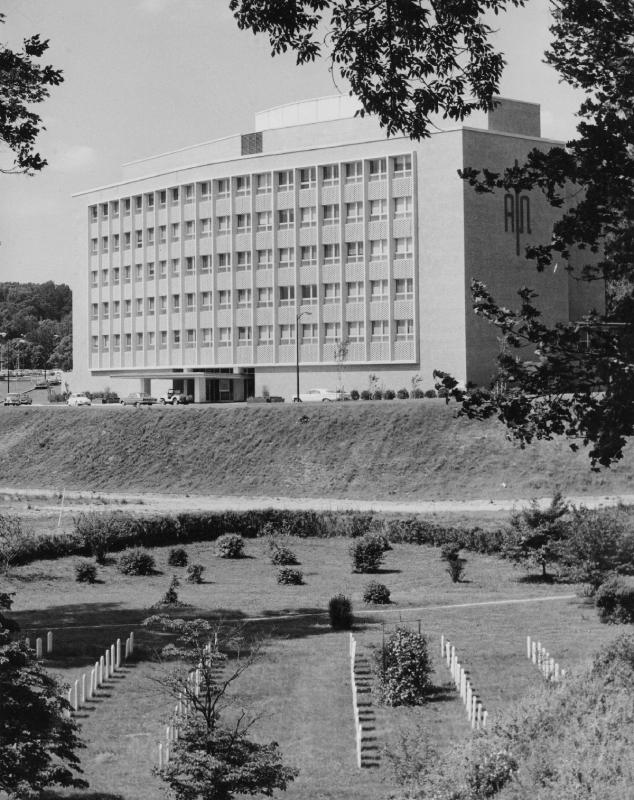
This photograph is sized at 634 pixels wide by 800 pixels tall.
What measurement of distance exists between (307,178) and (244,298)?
12328 millimetres

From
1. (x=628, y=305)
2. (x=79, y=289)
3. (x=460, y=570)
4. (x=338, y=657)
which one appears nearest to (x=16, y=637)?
(x=338, y=657)

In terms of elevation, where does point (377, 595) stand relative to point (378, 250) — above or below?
below

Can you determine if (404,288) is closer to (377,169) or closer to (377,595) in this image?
(377,169)

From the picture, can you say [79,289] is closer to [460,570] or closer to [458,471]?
[458,471]

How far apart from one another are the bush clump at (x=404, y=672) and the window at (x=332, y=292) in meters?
69.9

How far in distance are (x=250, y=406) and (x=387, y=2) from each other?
74.2 meters

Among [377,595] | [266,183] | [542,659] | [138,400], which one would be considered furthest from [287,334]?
[542,659]

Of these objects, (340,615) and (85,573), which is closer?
(340,615)

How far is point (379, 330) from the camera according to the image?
93.7 meters

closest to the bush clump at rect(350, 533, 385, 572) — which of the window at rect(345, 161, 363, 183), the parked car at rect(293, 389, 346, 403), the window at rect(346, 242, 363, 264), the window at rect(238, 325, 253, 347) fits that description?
the parked car at rect(293, 389, 346, 403)

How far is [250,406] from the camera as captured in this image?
281 feet

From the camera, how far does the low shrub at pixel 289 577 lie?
151ft

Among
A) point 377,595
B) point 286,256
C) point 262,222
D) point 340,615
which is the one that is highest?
point 262,222

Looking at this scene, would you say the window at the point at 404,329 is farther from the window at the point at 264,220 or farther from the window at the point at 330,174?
the window at the point at 264,220
